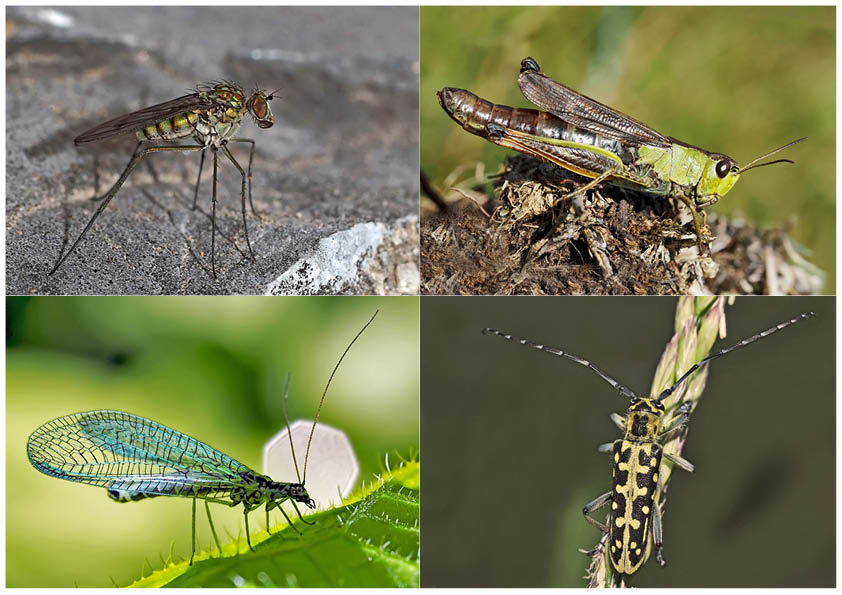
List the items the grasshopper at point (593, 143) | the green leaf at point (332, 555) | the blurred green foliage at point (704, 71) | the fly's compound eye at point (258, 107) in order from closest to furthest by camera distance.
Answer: the green leaf at point (332, 555) → the grasshopper at point (593, 143) → the fly's compound eye at point (258, 107) → the blurred green foliage at point (704, 71)

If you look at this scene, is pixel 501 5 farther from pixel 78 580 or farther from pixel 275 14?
pixel 78 580

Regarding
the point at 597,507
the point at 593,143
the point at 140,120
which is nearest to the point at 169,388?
the point at 140,120

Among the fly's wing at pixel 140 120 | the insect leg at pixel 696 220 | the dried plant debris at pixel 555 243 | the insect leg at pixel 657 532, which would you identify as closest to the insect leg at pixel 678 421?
the insect leg at pixel 657 532

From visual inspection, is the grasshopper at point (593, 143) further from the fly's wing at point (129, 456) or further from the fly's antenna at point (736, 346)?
the fly's wing at point (129, 456)

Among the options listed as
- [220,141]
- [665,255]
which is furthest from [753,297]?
[220,141]

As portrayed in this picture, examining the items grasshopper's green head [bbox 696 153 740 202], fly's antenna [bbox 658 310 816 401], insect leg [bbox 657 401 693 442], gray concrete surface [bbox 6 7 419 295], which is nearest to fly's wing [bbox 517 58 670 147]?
grasshopper's green head [bbox 696 153 740 202]
